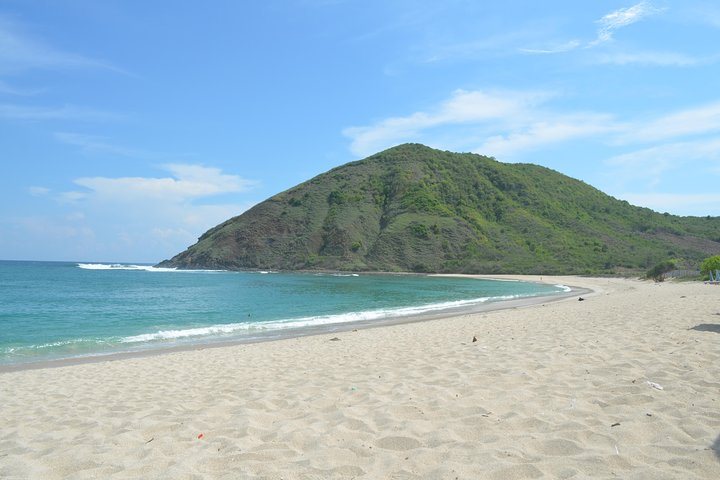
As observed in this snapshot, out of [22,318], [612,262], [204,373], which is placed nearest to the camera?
[204,373]

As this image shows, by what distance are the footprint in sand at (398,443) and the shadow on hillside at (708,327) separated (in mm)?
8320

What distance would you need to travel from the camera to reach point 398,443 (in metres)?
4.48

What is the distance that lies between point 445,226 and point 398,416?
101 metres

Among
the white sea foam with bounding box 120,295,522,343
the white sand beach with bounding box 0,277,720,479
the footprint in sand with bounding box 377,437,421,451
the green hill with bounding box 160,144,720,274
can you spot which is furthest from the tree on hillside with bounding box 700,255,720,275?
the green hill with bounding box 160,144,720,274

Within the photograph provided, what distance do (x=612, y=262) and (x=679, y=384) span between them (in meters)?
90.4

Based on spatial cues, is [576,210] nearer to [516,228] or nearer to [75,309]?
[516,228]

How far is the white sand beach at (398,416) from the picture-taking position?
398cm

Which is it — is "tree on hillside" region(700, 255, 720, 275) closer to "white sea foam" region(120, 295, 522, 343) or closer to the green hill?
"white sea foam" region(120, 295, 522, 343)

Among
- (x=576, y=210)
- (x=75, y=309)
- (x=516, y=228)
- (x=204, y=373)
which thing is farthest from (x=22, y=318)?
(x=576, y=210)

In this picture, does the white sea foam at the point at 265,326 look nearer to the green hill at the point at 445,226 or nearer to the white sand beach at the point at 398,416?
the white sand beach at the point at 398,416

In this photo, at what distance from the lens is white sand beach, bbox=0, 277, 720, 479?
3.98 m

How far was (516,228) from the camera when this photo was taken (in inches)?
4225

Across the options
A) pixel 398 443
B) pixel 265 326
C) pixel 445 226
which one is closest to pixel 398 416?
pixel 398 443

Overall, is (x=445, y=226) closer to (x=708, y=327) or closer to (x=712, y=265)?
(x=712, y=265)
